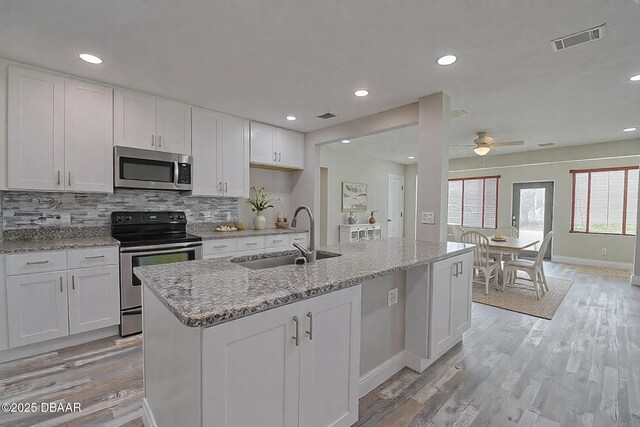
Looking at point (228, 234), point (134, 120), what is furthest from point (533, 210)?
point (134, 120)

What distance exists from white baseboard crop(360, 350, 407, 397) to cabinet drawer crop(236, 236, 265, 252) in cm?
218

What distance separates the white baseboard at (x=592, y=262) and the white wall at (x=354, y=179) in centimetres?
387

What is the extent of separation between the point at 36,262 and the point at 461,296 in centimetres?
Result: 358

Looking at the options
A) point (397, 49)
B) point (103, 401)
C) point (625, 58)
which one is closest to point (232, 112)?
point (397, 49)

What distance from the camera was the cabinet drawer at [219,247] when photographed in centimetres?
330

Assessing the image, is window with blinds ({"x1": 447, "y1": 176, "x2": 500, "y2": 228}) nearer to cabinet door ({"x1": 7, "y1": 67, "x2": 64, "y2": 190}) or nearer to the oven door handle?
the oven door handle

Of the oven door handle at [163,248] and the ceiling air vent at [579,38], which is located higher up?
the ceiling air vent at [579,38]

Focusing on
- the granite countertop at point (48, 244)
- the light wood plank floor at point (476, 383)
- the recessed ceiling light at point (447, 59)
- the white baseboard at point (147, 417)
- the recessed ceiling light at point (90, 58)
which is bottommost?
the light wood plank floor at point (476, 383)

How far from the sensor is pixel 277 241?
13.3ft

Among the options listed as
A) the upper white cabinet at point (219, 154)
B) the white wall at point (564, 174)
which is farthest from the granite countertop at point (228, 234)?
the white wall at point (564, 174)

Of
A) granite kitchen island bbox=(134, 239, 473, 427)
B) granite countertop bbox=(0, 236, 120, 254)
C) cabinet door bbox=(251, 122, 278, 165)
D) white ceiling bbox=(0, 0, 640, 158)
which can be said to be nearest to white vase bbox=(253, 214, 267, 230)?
cabinet door bbox=(251, 122, 278, 165)

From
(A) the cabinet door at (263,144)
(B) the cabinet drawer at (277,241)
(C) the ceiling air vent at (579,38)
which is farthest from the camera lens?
(A) the cabinet door at (263,144)

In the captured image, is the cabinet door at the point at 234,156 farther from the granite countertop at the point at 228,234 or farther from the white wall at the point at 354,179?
the white wall at the point at 354,179

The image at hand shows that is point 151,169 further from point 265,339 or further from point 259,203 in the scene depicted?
point 265,339
